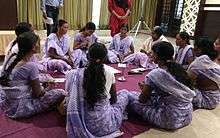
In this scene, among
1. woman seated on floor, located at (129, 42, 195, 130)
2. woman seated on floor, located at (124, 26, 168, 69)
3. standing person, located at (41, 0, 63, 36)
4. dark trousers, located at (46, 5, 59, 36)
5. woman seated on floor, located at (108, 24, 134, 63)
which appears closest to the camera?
woman seated on floor, located at (129, 42, 195, 130)

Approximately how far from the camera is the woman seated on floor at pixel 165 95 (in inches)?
91.0

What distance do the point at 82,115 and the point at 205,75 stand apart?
1462mm

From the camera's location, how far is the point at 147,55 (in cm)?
416

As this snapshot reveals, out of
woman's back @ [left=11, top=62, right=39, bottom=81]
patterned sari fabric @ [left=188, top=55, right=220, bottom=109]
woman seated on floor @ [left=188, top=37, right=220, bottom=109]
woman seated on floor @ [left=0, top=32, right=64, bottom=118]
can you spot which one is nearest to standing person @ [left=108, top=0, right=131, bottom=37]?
woman seated on floor @ [left=188, top=37, right=220, bottom=109]

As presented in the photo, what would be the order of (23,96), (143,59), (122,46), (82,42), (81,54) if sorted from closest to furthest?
(23,96) < (81,54) < (82,42) < (143,59) < (122,46)

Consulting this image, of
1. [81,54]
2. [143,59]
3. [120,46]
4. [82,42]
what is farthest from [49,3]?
[143,59]

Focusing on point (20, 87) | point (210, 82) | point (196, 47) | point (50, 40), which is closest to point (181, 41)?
point (196, 47)

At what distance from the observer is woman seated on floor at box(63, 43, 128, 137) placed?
201 centimetres

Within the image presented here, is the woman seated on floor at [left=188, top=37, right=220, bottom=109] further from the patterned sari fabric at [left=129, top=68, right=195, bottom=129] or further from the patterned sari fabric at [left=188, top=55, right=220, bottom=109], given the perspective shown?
the patterned sari fabric at [left=129, top=68, right=195, bottom=129]

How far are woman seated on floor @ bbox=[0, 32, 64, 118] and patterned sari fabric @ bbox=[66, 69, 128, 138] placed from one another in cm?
36

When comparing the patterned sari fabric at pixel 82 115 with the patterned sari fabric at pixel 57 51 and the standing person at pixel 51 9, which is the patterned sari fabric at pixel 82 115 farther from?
the standing person at pixel 51 9

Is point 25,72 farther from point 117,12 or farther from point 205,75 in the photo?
point 117,12

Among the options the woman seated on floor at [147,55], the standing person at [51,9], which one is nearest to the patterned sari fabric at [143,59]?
the woman seated on floor at [147,55]

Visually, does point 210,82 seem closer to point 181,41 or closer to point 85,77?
point 181,41
